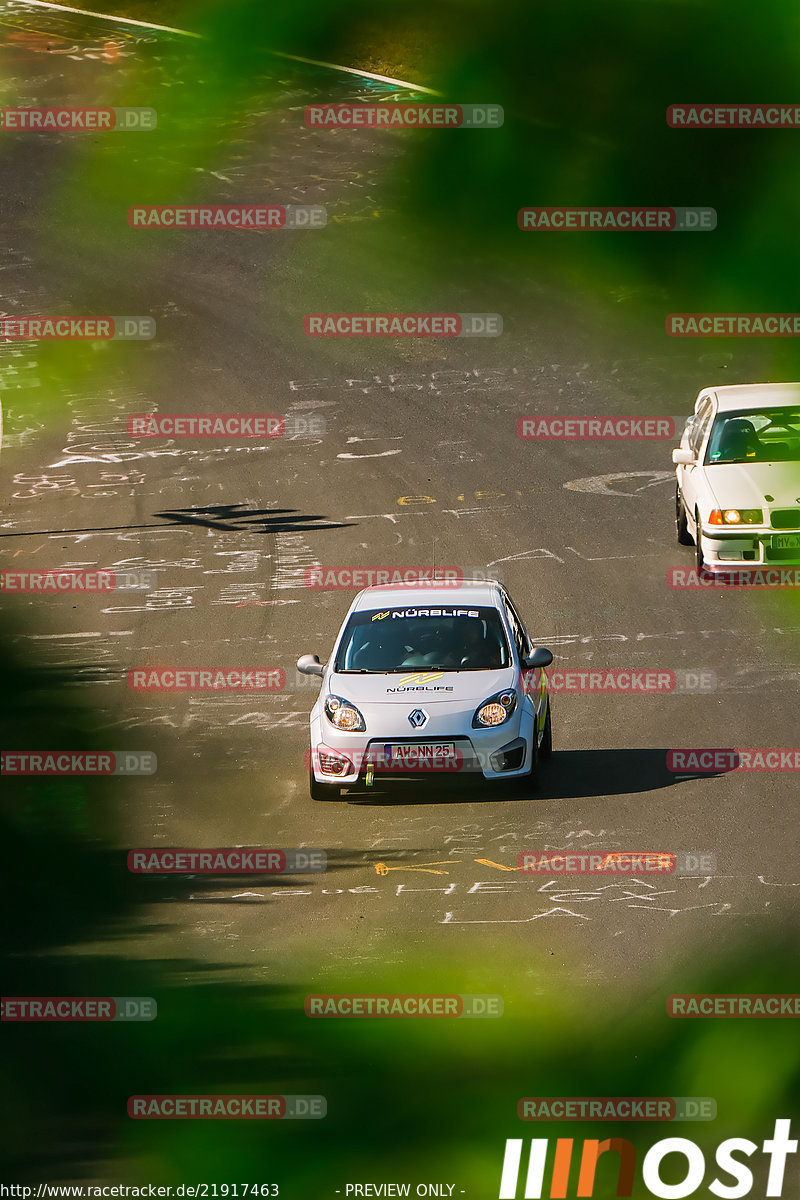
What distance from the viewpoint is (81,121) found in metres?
33.2

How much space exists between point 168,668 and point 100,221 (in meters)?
18.0

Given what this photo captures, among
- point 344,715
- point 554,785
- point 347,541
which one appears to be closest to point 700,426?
point 347,541

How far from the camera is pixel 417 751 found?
1127cm

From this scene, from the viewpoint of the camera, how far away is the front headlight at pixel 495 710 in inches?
448

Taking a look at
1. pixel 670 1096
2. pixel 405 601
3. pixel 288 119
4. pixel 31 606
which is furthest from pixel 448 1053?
pixel 288 119

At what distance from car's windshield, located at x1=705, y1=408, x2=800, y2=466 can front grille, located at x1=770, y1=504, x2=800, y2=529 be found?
961 millimetres

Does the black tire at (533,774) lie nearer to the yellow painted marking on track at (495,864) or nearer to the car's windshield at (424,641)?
the car's windshield at (424,641)

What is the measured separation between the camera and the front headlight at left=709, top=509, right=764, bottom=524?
→ 52.2ft

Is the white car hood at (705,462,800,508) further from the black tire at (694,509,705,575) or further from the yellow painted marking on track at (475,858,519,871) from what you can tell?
the yellow painted marking on track at (475,858,519,871)

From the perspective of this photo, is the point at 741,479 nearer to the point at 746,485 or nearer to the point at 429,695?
the point at 746,485

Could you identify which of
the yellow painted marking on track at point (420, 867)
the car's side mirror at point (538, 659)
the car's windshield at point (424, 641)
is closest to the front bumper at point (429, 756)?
the car's side mirror at point (538, 659)

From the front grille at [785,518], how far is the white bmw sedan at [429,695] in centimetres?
405

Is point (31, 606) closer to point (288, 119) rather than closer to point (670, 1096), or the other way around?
point (670, 1096)

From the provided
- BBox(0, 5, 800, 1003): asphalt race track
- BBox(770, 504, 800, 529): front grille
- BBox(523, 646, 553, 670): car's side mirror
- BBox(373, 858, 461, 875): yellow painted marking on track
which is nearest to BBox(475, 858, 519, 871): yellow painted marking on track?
BBox(0, 5, 800, 1003): asphalt race track
